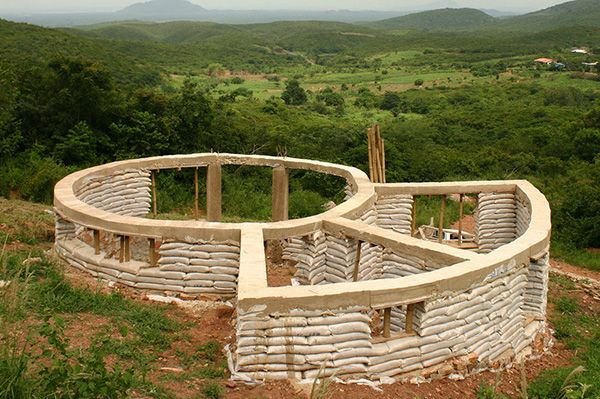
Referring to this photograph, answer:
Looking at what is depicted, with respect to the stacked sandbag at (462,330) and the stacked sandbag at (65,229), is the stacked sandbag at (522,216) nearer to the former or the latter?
the stacked sandbag at (462,330)

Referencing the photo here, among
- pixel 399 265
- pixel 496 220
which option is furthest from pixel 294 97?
pixel 399 265

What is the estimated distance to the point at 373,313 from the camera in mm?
8312

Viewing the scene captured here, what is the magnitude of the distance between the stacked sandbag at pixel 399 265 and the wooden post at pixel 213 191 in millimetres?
5852

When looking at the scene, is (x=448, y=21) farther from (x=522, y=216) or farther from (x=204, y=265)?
(x=204, y=265)

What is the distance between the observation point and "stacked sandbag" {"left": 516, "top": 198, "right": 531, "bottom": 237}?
10.5 meters

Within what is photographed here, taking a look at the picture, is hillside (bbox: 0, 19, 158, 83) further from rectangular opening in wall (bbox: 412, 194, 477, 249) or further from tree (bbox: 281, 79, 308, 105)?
rectangular opening in wall (bbox: 412, 194, 477, 249)

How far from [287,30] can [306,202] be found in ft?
398

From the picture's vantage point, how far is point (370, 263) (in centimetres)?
898

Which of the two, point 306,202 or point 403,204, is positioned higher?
point 403,204

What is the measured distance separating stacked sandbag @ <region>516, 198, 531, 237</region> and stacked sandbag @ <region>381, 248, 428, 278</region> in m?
3.29

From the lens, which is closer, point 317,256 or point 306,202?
point 317,256

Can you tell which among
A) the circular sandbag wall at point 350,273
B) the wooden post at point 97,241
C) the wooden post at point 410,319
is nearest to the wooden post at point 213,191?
the circular sandbag wall at point 350,273

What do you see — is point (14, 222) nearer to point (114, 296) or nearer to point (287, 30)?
point (114, 296)

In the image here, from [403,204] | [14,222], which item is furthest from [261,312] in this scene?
[14,222]
